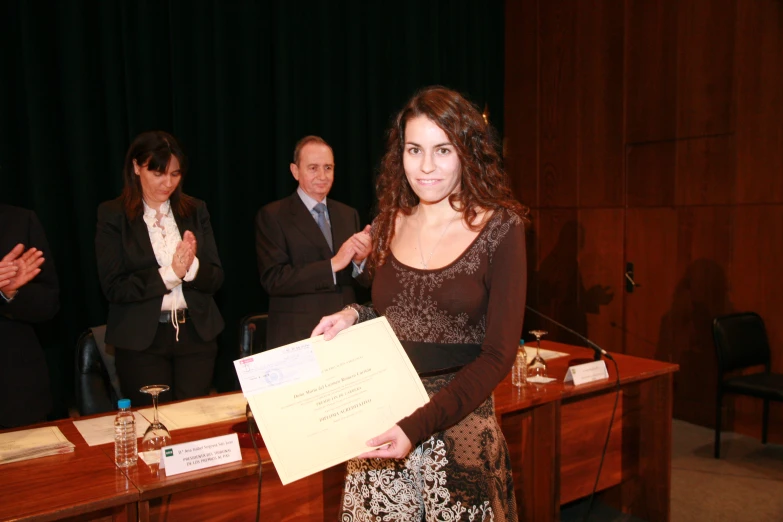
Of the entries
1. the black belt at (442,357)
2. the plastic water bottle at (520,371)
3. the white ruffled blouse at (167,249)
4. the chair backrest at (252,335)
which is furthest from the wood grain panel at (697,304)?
the black belt at (442,357)

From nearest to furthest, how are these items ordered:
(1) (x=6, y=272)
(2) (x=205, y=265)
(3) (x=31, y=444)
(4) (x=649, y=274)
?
(3) (x=31, y=444)
(1) (x=6, y=272)
(2) (x=205, y=265)
(4) (x=649, y=274)

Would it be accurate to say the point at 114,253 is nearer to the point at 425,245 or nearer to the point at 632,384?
the point at 425,245

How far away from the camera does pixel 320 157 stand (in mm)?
3219

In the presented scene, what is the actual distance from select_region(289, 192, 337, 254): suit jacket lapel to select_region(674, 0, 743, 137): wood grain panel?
278 centimetres

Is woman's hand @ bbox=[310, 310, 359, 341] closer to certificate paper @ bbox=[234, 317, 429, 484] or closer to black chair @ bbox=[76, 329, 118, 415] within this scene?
certificate paper @ bbox=[234, 317, 429, 484]

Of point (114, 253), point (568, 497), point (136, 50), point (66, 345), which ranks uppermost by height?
point (136, 50)

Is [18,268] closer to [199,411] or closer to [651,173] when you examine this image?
[199,411]

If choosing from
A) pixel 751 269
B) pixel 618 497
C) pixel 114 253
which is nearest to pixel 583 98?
pixel 751 269

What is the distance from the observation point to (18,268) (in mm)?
2170

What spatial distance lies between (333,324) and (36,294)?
1.41m

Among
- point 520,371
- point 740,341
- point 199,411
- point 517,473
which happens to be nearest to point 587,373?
point 520,371

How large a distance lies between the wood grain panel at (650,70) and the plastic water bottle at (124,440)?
409 centimetres

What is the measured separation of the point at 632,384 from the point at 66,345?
326cm

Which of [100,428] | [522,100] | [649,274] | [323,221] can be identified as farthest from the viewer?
[522,100]
